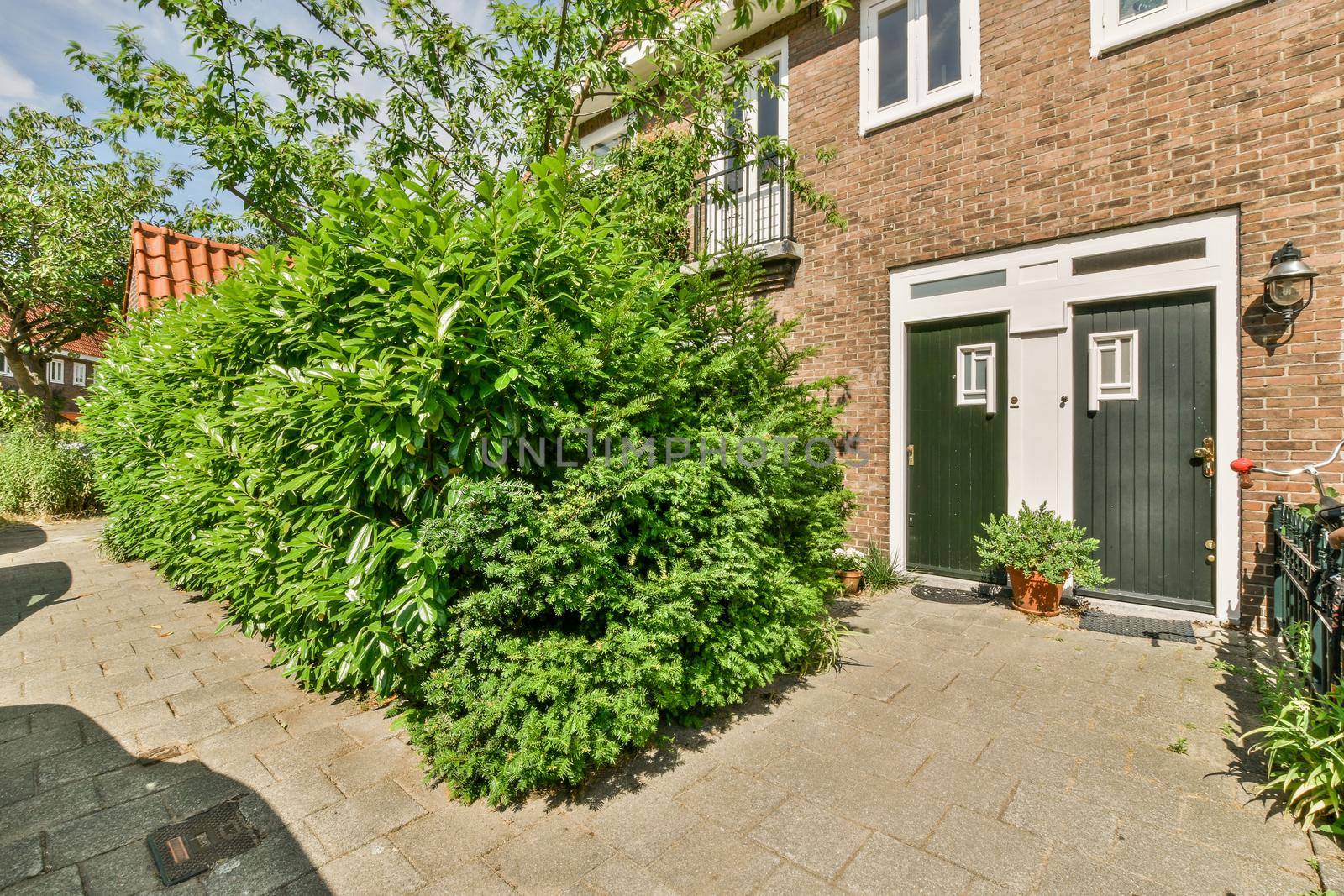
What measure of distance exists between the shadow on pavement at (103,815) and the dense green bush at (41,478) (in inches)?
371

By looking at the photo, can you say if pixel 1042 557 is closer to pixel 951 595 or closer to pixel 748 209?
pixel 951 595

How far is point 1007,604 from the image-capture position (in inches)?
194

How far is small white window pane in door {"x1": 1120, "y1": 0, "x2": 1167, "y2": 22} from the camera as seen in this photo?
4.48m

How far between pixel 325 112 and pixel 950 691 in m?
6.69

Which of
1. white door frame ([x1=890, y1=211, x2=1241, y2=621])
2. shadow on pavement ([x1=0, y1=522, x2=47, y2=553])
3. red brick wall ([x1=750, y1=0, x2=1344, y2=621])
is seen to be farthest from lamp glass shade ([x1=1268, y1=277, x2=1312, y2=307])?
shadow on pavement ([x1=0, y1=522, x2=47, y2=553])

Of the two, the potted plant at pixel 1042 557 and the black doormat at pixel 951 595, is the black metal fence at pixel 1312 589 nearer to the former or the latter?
the potted plant at pixel 1042 557

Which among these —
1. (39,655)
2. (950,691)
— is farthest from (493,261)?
(39,655)

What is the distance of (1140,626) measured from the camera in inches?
169

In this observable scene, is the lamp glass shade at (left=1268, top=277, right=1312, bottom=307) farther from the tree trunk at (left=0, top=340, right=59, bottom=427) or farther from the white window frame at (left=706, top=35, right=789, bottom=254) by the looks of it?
the tree trunk at (left=0, top=340, right=59, bottom=427)

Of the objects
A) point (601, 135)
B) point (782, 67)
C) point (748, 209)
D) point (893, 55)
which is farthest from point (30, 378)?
point (893, 55)

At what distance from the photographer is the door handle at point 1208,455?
427 centimetres

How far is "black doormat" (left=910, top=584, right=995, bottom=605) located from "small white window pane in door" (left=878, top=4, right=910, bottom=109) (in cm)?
461

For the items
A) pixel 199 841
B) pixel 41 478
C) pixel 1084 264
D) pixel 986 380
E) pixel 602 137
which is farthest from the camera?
pixel 41 478

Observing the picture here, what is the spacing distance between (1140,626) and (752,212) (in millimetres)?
5490
